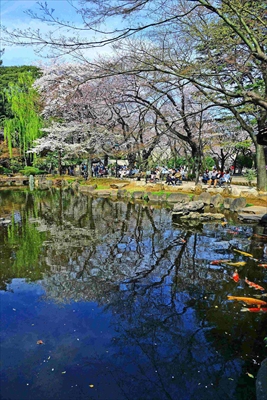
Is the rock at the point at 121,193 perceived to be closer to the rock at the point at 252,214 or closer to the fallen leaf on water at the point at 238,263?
the rock at the point at 252,214

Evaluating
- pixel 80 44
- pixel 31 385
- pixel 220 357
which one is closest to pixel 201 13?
pixel 80 44

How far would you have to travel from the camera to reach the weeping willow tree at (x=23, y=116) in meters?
29.5

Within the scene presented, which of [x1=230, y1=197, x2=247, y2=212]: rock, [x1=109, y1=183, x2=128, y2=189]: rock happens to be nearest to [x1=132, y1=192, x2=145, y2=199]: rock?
[x1=109, y1=183, x2=128, y2=189]: rock

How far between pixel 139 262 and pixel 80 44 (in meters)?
4.03

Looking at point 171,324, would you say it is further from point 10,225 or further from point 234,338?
point 10,225

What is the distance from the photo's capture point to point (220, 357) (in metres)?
3.49

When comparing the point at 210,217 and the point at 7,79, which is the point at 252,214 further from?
the point at 7,79

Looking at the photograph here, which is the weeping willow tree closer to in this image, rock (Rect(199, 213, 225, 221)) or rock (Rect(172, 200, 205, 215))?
rock (Rect(172, 200, 205, 215))

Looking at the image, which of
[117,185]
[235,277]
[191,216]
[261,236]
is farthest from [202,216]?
[117,185]

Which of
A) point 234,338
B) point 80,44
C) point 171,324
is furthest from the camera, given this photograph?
point 80,44

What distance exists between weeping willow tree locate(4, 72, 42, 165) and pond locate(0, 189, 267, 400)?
23.0 meters

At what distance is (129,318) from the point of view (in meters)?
4.32

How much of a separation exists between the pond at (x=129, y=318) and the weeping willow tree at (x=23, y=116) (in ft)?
75.6

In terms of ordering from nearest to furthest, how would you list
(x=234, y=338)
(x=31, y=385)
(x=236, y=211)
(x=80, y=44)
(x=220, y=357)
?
(x=31, y=385), (x=220, y=357), (x=234, y=338), (x=80, y=44), (x=236, y=211)
